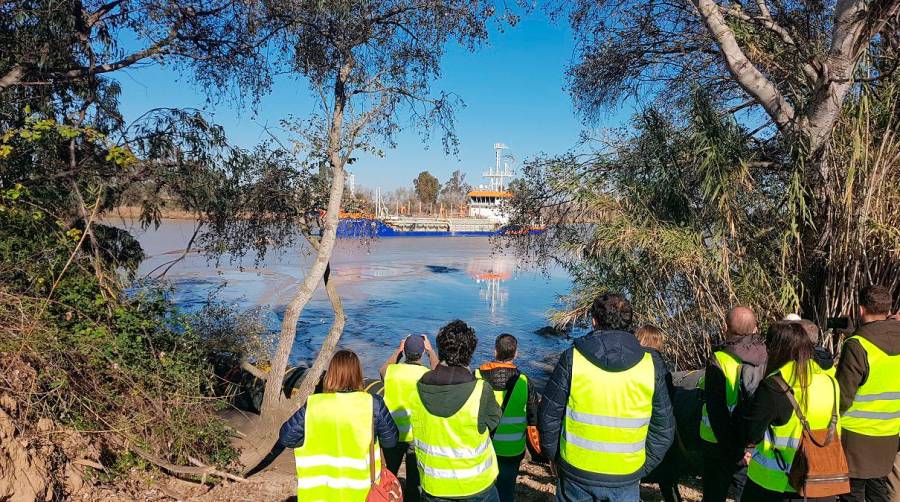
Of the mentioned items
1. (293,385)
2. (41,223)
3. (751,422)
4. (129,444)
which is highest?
(41,223)

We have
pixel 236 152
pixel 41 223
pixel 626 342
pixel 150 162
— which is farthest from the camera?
pixel 236 152

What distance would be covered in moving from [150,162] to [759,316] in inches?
310

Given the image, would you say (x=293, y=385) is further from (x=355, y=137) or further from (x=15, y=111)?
(x=15, y=111)

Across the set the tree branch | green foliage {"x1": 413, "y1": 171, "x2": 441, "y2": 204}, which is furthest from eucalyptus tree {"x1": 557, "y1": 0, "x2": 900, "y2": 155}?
green foliage {"x1": 413, "y1": 171, "x2": 441, "y2": 204}

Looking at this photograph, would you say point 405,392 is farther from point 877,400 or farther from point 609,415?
point 877,400

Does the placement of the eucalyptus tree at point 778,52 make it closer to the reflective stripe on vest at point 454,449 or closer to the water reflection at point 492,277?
the reflective stripe on vest at point 454,449

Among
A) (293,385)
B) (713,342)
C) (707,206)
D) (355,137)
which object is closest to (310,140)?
(355,137)

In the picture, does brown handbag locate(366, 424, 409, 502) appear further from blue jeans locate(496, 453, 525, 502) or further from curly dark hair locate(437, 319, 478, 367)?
blue jeans locate(496, 453, 525, 502)

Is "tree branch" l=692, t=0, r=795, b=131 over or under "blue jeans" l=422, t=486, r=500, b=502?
over

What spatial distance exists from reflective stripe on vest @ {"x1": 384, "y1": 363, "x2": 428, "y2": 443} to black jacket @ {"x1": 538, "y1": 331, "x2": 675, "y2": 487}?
88 cm

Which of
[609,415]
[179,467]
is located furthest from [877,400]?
[179,467]

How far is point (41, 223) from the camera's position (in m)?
6.60

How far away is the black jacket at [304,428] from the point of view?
2914 mm

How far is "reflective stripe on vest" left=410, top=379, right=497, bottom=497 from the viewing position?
119 inches
